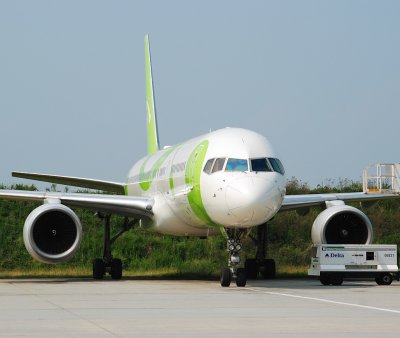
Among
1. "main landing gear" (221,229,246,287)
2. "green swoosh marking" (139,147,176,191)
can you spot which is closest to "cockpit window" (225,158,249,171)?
"main landing gear" (221,229,246,287)

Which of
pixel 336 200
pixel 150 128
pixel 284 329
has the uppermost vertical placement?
pixel 150 128

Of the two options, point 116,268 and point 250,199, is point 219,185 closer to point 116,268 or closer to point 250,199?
point 250,199

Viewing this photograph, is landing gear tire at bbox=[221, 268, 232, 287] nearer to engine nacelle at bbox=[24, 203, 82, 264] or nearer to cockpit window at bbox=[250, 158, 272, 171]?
cockpit window at bbox=[250, 158, 272, 171]

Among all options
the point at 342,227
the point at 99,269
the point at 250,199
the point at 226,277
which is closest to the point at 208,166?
the point at 250,199

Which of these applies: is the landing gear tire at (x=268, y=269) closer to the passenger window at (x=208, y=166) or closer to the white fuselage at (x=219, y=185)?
the white fuselage at (x=219, y=185)

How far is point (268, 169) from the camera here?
2111cm

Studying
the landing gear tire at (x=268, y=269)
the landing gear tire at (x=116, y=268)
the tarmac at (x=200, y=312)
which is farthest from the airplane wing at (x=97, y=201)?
the tarmac at (x=200, y=312)

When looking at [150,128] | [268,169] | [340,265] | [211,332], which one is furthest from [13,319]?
[150,128]

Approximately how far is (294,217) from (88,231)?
8.80 metres

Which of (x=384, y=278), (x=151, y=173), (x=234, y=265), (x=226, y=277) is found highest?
(x=151, y=173)

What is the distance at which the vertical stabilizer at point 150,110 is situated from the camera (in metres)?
35.8

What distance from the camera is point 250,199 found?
66.0 feet

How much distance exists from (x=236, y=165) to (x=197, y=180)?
1449 mm

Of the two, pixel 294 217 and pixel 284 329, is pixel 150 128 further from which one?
pixel 284 329
